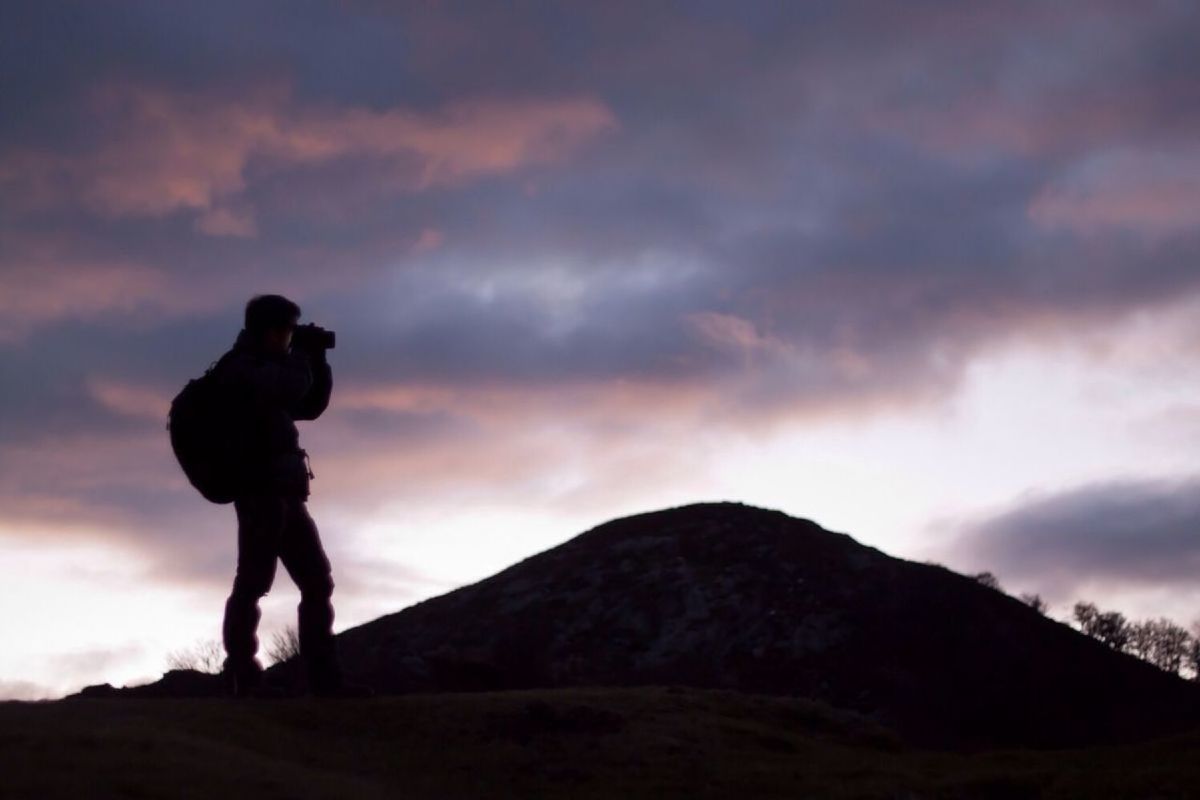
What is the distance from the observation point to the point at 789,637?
920 inches

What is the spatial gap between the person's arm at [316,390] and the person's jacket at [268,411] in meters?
0.36

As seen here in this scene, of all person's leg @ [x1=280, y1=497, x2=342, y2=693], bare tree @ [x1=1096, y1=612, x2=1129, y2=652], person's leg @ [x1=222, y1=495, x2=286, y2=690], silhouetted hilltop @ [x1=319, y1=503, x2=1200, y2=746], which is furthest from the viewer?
bare tree @ [x1=1096, y1=612, x2=1129, y2=652]

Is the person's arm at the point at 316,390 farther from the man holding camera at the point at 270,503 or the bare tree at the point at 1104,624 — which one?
the bare tree at the point at 1104,624

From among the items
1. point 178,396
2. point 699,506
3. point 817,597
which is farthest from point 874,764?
point 699,506

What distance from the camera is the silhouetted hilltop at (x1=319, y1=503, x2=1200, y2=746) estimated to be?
70.6 ft

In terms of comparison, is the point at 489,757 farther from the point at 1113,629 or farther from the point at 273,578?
the point at 1113,629

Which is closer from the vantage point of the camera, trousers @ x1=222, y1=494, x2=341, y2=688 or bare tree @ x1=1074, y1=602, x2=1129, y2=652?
trousers @ x1=222, y1=494, x2=341, y2=688

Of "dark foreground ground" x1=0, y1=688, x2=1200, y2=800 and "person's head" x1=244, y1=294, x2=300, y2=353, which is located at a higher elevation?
"person's head" x1=244, y1=294, x2=300, y2=353

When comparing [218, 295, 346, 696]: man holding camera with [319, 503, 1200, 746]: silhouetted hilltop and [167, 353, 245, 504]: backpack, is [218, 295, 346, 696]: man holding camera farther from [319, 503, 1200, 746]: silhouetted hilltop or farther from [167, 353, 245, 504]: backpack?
[319, 503, 1200, 746]: silhouetted hilltop

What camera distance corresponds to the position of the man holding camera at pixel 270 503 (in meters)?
11.1

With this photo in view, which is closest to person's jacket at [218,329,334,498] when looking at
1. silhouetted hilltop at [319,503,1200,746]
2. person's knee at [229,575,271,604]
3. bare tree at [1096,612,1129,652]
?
person's knee at [229,575,271,604]

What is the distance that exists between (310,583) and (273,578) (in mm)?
357

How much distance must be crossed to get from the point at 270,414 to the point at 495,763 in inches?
132

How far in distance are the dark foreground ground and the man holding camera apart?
47cm
